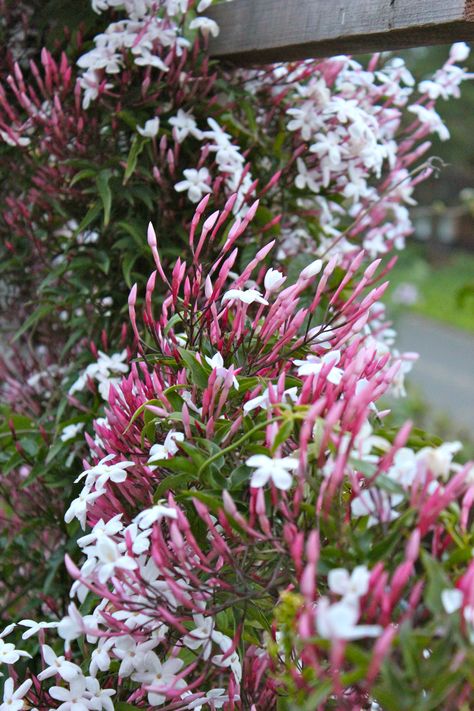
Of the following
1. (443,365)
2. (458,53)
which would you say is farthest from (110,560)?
(443,365)

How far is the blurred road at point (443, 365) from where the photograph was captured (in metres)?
7.39

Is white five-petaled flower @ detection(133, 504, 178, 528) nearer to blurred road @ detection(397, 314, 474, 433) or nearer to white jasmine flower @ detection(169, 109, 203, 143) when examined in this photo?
white jasmine flower @ detection(169, 109, 203, 143)

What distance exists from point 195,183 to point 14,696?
2.98 feet

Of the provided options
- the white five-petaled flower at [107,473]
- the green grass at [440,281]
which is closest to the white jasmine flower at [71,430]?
the white five-petaled flower at [107,473]

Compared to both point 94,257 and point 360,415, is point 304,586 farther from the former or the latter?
point 94,257

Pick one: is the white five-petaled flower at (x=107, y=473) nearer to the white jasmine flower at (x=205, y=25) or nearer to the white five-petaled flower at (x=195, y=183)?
the white five-petaled flower at (x=195, y=183)

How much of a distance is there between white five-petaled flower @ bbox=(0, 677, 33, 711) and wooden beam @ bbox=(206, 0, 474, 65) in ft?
3.62

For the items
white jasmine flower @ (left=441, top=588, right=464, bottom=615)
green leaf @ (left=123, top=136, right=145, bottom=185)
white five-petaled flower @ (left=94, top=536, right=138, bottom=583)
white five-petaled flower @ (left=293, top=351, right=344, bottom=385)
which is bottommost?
white five-petaled flower @ (left=94, top=536, right=138, bottom=583)

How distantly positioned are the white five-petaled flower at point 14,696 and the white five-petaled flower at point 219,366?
47cm

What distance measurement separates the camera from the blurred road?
7.39 metres

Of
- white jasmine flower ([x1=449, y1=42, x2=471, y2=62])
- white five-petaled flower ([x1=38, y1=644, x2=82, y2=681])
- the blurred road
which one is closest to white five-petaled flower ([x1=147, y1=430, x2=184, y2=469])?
white five-petaled flower ([x1=38, y1=644, x2=82, y2=681])

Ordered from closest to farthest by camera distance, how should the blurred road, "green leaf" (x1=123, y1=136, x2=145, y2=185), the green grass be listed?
"green leaf" (x1=123, y1=136, x2=145, y2=185)
the blurred road
the green grass

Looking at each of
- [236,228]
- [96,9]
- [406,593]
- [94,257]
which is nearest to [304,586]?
[406,593]

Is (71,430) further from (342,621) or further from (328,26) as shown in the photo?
(342,621)
